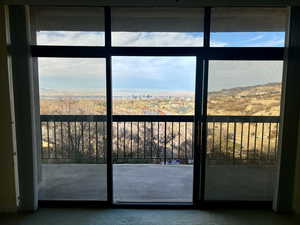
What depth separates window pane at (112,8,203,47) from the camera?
2496 millimetres

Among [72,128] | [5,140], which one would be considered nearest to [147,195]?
[72,128]

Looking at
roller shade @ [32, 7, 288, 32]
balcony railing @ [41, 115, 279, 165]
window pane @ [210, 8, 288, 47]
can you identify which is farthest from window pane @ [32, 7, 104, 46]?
window pane @ [210, 8, 288, 47]

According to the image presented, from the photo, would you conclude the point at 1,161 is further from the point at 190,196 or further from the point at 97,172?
the point at 190,196

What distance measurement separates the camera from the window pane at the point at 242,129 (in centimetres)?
255

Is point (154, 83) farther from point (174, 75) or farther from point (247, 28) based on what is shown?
point (247, 28)

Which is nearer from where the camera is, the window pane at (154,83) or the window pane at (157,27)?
the window pane at (157,27)

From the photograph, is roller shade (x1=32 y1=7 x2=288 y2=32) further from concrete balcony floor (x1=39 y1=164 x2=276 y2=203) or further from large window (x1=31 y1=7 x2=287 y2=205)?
concrete balcony floor (x1=39 y1=164 x2=276 y2=203)

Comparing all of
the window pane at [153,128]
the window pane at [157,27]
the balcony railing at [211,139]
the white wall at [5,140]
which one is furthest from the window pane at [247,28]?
the white wall at [5,140]

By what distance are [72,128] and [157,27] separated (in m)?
1.57

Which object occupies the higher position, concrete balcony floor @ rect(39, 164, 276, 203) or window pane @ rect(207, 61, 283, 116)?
window pane @ rect(207, 61, 283, 116)

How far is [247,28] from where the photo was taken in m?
2.49

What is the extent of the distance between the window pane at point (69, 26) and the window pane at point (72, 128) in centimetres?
21

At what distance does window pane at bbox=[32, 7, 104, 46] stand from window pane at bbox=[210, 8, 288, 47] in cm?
133

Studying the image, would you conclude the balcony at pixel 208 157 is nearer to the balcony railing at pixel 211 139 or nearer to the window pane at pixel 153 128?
the balcony railing at pixel 211 139
